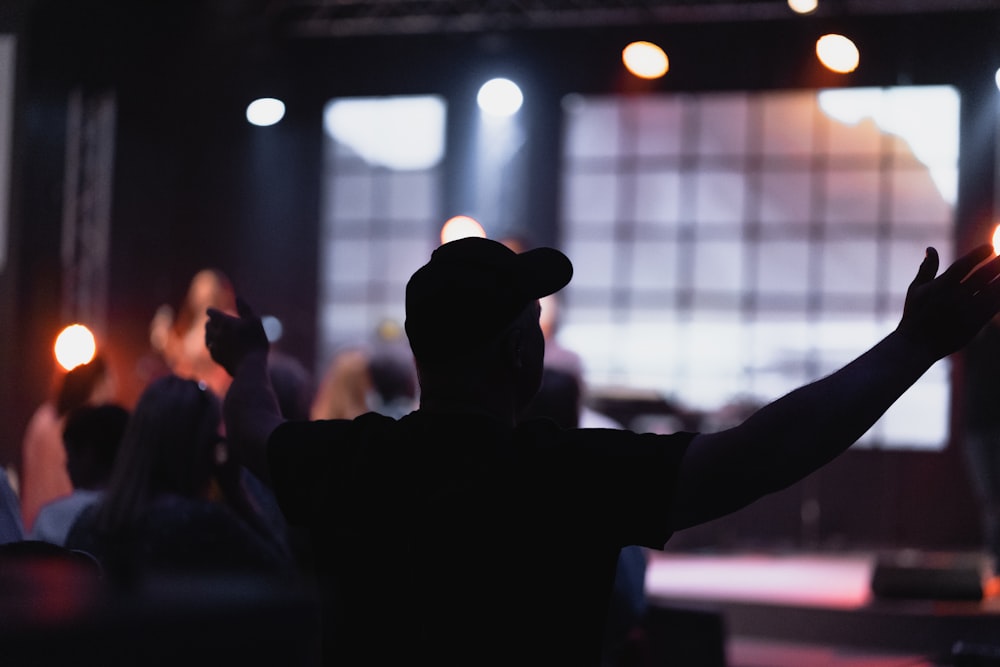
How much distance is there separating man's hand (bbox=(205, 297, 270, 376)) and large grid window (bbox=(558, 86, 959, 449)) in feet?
23.5

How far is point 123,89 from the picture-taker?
8.77 m

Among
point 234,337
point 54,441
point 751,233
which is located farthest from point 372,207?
point 234,337

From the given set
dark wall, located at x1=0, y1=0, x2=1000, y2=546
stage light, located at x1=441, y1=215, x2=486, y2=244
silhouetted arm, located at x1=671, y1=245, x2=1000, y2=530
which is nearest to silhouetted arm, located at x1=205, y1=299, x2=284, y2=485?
silhouetted arm, located at x1=671, y1=245, x2=1000, y2=530

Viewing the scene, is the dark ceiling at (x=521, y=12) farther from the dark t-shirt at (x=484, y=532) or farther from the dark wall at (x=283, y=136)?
the dark t-shirt at (x=484, y=532)

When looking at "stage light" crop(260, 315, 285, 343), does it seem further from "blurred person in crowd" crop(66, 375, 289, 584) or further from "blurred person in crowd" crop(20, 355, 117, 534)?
"blurred person in crowd" crop(66, 375, 289, 584)

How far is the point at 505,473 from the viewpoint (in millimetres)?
1204

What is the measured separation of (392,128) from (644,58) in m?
3.82

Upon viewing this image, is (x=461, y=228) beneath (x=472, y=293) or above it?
above

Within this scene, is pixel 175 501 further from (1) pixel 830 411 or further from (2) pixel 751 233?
(2) pixel 751 233

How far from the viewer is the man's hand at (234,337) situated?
1.64 m

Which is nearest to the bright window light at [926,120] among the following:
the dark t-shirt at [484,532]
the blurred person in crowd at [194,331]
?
the blurred person in crowd at [194,331]

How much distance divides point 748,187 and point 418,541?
8.07 meters

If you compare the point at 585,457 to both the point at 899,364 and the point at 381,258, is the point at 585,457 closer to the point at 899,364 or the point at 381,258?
the point at 899,364

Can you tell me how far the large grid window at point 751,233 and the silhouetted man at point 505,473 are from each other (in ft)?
Result: 24.4
